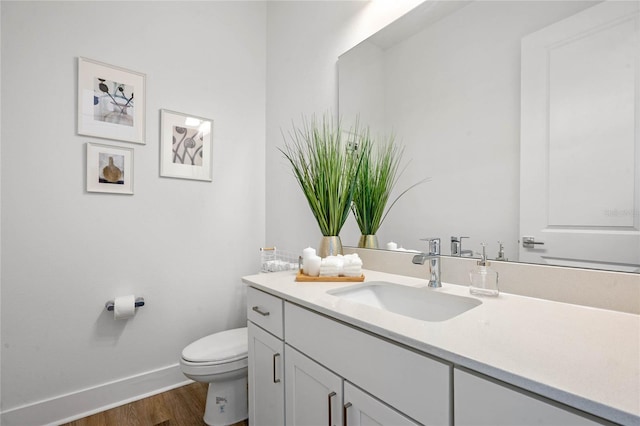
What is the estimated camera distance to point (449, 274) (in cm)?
118

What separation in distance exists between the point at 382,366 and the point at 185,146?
1.86 m

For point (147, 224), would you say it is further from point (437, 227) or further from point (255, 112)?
point (437, 227)

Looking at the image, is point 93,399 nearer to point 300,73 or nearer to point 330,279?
point 330,279

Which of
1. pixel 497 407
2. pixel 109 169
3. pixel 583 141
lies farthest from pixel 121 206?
pixel 583 141

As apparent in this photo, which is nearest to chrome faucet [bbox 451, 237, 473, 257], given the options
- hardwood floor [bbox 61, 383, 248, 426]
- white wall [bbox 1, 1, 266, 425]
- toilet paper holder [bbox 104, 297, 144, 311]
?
hardwood floor [bbox 61, 383, 248, 426]

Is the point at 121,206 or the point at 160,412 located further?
the point at 121,206

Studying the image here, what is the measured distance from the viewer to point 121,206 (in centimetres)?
179

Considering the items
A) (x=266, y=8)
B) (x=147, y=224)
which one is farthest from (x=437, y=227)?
(x=266, y=8)

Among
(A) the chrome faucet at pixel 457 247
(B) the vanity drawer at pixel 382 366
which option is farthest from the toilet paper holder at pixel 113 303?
(A) the chrome faucet at pixel 457 247

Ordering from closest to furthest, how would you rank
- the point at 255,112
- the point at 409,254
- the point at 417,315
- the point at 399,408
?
the point at 399,408 < the point at 417,315 < the point at 409,254 < the point at 255,112

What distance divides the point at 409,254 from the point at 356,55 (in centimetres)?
111

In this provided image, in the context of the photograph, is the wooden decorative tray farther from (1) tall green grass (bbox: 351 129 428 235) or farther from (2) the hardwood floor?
(2) the hardwood floor

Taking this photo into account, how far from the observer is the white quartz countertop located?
447 millimetres

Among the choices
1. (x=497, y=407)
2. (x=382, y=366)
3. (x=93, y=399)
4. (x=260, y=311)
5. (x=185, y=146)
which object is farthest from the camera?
(x=185, y=146)
